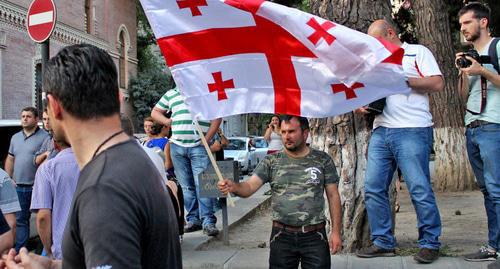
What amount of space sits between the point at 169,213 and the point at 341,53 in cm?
291

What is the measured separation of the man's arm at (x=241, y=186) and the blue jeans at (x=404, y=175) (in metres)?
1.19

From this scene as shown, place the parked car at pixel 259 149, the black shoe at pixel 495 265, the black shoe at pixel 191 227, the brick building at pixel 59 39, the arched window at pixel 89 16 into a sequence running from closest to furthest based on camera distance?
the black shoe at pixel 495 265, the black shoe at pixel 191 227, the brick building at pixel 59 39, the parked car at pixel 259 149, the arched window at pixel 89 16

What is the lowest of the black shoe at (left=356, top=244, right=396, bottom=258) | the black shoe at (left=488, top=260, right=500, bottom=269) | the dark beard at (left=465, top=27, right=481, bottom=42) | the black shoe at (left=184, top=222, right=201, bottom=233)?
the black shoe at (left=184, top=222, right=201, bottom=233)

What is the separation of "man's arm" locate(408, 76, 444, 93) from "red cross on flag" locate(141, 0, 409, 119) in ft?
0.61

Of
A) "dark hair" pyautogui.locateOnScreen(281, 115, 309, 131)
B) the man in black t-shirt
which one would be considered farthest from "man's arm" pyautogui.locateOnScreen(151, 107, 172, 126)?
the man in black t-shirt

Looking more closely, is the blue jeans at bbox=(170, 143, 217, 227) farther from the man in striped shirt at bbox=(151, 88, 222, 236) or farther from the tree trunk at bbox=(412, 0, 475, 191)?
the tree trunk at bbox=(412, 0, 475, 191)

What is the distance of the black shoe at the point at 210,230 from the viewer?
7.41 metres

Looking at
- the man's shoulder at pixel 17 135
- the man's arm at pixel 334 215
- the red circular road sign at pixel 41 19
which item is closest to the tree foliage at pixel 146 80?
the man's shoulder at pixel 17 135

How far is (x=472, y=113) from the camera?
532 centimetres

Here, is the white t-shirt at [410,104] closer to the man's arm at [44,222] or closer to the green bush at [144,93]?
the man's arm at [44,222]

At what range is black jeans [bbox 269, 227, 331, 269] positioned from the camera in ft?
14.6

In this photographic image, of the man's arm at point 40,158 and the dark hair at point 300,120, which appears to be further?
the man's arm at point 40,158

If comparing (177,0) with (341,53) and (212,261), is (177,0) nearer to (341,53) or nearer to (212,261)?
(341,53)

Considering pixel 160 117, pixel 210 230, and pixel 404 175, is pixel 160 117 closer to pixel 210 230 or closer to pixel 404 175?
pixel 210 230
